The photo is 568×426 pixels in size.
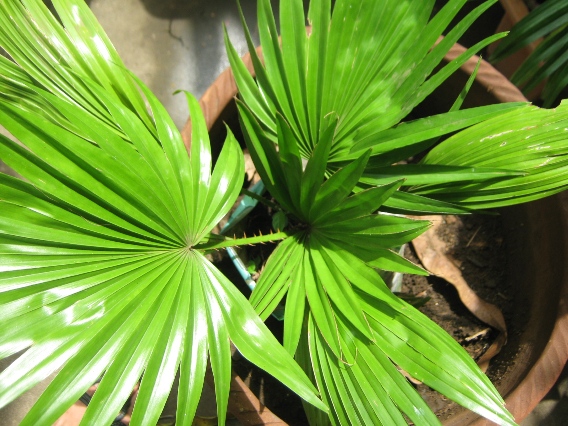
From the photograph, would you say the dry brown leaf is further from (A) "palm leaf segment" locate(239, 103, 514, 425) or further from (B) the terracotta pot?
(A) "palm leaf segment" locate(239, 103, 514, 425)

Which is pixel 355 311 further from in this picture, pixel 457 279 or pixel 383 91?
pixel 457 279

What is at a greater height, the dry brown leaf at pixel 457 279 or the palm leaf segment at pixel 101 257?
the dry brown leaf at pixel 457 279

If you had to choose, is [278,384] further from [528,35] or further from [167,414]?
[528,35]

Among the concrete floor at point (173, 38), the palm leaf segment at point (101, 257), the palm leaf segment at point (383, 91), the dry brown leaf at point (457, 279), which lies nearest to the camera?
the palm leaf segment at point (101, 257)

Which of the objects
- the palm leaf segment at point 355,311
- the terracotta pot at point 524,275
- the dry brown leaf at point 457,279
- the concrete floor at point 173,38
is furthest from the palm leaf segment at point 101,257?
the concrete floor at point 173,38

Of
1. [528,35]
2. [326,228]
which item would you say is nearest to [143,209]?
[326,228]

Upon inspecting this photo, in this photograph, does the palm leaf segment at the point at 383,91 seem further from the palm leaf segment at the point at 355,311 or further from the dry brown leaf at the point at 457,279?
the dry brown leaf at the point at 457,279

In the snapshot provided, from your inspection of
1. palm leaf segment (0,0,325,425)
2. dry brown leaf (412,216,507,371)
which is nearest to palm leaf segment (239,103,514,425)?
palm leaf segment (0,0,325,425)
